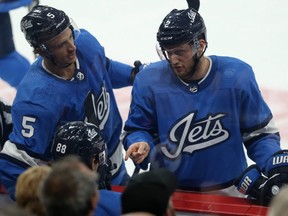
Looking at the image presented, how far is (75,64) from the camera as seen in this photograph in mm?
3215

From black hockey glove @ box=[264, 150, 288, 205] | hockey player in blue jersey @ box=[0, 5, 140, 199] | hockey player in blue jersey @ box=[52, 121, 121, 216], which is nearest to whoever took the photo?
hockey player in blue jersey @ box=[52, 121, 121, 216]

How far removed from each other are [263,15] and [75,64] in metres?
1.56

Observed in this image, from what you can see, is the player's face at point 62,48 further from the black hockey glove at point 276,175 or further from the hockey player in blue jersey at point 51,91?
the black hockey glove at point 276,175

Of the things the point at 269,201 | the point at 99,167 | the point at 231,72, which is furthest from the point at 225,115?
the point at 99,167

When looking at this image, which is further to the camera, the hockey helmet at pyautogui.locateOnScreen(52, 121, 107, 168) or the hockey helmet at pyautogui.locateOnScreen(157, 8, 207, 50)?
the hockey helmet at pyautogui.locateOnScreen(157, 8, 207, 50)

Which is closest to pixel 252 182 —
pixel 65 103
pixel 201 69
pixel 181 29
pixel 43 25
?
pixel 201 69

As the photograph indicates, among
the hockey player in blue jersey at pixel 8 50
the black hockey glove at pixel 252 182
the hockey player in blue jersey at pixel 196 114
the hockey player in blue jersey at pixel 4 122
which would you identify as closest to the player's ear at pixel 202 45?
the hockey player in blue jersey at pixel 196 114

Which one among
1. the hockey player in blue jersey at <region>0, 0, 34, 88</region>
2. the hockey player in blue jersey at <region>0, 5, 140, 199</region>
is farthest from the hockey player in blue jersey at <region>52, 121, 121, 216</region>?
the hockey player in blue jersey at <region>0, 0, 34, 88</region>

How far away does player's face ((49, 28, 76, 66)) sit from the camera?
3.09 metres

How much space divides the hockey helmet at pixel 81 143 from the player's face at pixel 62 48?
49cm

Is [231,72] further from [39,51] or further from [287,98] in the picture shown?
[287,98]

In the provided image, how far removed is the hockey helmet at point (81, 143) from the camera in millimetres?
2578

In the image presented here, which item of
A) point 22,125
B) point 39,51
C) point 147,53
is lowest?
point 147,53

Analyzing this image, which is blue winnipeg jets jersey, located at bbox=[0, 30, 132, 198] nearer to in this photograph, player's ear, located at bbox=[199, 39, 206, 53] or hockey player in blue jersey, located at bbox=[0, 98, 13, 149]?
hockey player in blue jersey, located at bbox=[0, 98, 13, 149]
